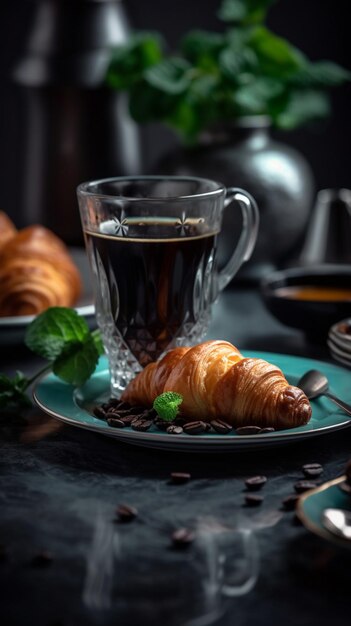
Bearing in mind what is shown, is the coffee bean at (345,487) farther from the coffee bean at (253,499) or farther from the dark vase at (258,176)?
the dark vase at (258,176)

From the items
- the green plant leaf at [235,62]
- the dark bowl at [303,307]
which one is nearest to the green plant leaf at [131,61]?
the green plant leaf at [235,62]

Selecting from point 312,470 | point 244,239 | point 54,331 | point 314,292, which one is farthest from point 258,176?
point 312,470

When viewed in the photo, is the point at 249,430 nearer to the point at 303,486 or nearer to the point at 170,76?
the point at 303,486

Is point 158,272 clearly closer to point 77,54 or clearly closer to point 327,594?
point 327,594

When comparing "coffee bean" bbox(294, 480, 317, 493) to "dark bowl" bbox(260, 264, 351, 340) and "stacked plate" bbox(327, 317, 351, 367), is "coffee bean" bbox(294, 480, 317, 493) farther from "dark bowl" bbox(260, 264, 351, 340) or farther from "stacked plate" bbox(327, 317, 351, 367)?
"dark bowl" bbox(260, 264, 351, 340)

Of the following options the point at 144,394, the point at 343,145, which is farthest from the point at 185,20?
the point at 144,394

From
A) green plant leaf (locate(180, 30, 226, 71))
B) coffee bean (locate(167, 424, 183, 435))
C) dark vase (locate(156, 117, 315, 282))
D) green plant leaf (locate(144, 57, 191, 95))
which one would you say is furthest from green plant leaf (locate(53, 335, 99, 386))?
green plant leaf (locate(180, 30, 226, 71))
